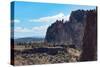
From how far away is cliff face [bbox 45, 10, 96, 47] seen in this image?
2650mm

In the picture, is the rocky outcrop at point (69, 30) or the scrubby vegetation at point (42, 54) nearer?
the scrubby vegetation at point (42, 54)

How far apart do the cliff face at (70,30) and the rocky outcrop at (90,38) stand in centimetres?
5

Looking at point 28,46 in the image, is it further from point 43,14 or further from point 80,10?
point 80,10

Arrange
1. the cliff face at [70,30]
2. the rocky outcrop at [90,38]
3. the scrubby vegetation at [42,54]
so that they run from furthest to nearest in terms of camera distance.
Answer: the rocky outcrop at [90,38] < the cliff face at [70,30] < the scrubby vegetation at [42,54]

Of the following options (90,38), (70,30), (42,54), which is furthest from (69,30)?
(42,54)

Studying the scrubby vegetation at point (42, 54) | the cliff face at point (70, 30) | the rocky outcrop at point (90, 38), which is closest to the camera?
the scrubby vegetation at point (42, 54)

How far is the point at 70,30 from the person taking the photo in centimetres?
274

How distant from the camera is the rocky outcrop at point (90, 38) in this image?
9.26ft

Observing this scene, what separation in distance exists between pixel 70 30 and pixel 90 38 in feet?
1.04

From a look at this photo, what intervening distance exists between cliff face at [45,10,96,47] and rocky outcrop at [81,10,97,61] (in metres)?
0.05

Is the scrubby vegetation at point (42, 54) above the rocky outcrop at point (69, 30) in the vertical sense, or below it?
below

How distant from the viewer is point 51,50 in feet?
8.64

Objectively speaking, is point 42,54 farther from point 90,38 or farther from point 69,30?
point 90,38
